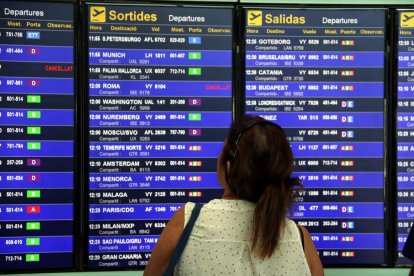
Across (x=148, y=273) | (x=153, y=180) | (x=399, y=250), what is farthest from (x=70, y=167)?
(x=399, y=250)

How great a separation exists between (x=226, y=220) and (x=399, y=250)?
213 cm

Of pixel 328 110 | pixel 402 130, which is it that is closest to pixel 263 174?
pixel 328 110

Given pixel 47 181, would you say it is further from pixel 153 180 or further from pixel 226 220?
pixel 226 220

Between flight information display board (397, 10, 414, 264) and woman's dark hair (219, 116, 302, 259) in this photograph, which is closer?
woman's dark hair (219, 116, 302, 259)

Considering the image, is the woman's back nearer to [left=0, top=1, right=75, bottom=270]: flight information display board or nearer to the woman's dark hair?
the woman's dark hair

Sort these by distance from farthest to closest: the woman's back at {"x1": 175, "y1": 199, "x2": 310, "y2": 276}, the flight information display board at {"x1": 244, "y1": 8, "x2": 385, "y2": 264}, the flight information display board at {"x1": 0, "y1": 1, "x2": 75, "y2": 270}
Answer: the flight information display board at {"x1": 244, "y1": 8, "x2": 385, "y2": 264} → the flight information display board at {"x1": 0, "y1": 1, "x2": 75, "y2": 270} → the woman's back at {"x1": 175, "y1": 199, "x2": 310, "y2": 276}

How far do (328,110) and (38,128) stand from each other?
1.68 metres

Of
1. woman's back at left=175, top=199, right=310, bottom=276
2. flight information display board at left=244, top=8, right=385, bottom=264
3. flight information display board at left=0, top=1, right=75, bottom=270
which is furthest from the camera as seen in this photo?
flight information display board at left=244, top=8, right=385, bottom=264

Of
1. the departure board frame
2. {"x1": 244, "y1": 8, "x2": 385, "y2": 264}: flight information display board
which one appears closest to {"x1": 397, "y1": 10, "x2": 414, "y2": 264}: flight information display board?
the departure board frame

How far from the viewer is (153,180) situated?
3445 mm

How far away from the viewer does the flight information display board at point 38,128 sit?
11.0 feet

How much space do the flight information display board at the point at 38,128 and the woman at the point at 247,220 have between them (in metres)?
1.73

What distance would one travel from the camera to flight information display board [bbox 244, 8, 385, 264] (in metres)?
3.53

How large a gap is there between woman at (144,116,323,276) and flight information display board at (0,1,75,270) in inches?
68.0
